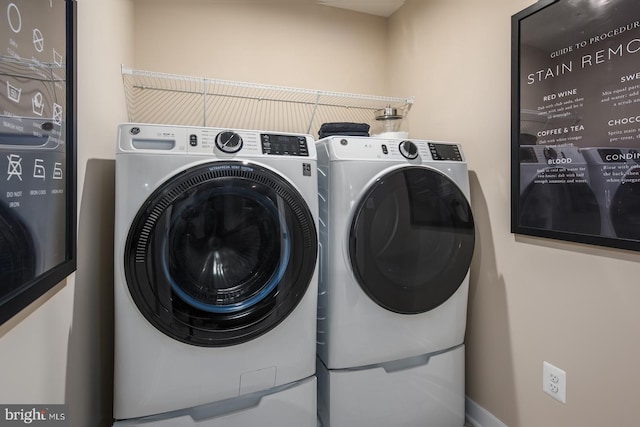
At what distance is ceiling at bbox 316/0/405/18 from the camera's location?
2084mm

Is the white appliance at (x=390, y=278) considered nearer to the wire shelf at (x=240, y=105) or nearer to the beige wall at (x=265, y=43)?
the wire shelf at (x=240, y=105)

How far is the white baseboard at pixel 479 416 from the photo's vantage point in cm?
148

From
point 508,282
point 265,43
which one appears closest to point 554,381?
point 508,282

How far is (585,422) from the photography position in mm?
1143

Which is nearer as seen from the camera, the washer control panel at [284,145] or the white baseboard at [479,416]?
the washer control panel at [284,145]

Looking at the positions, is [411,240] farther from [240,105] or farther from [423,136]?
[240,105]

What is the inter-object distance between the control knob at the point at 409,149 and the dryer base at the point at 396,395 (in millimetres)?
Result: 877

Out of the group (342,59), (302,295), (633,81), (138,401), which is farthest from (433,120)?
(138,401)

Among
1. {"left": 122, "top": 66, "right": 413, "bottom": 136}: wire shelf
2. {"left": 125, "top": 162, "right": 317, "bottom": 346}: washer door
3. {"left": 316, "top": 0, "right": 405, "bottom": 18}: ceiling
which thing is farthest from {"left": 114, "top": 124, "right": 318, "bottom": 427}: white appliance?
{"left": 316, "top": 0, "right": 405, "bottom": 18}: ceiling

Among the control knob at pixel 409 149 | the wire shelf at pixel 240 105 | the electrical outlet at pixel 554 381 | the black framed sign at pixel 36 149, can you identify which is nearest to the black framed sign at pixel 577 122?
the control knob at pixel 409 149

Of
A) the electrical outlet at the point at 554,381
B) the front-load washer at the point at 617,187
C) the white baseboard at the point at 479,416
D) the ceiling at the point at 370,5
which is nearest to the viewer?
the front-load washer at the point at 617,187

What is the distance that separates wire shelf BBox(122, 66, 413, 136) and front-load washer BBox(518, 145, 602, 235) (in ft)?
3.13

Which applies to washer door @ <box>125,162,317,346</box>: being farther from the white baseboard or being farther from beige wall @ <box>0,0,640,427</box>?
the white baseboard

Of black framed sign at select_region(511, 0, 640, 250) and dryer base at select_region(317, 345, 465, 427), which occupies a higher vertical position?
black framed sign at select_region(511, 0, 640, 250)
